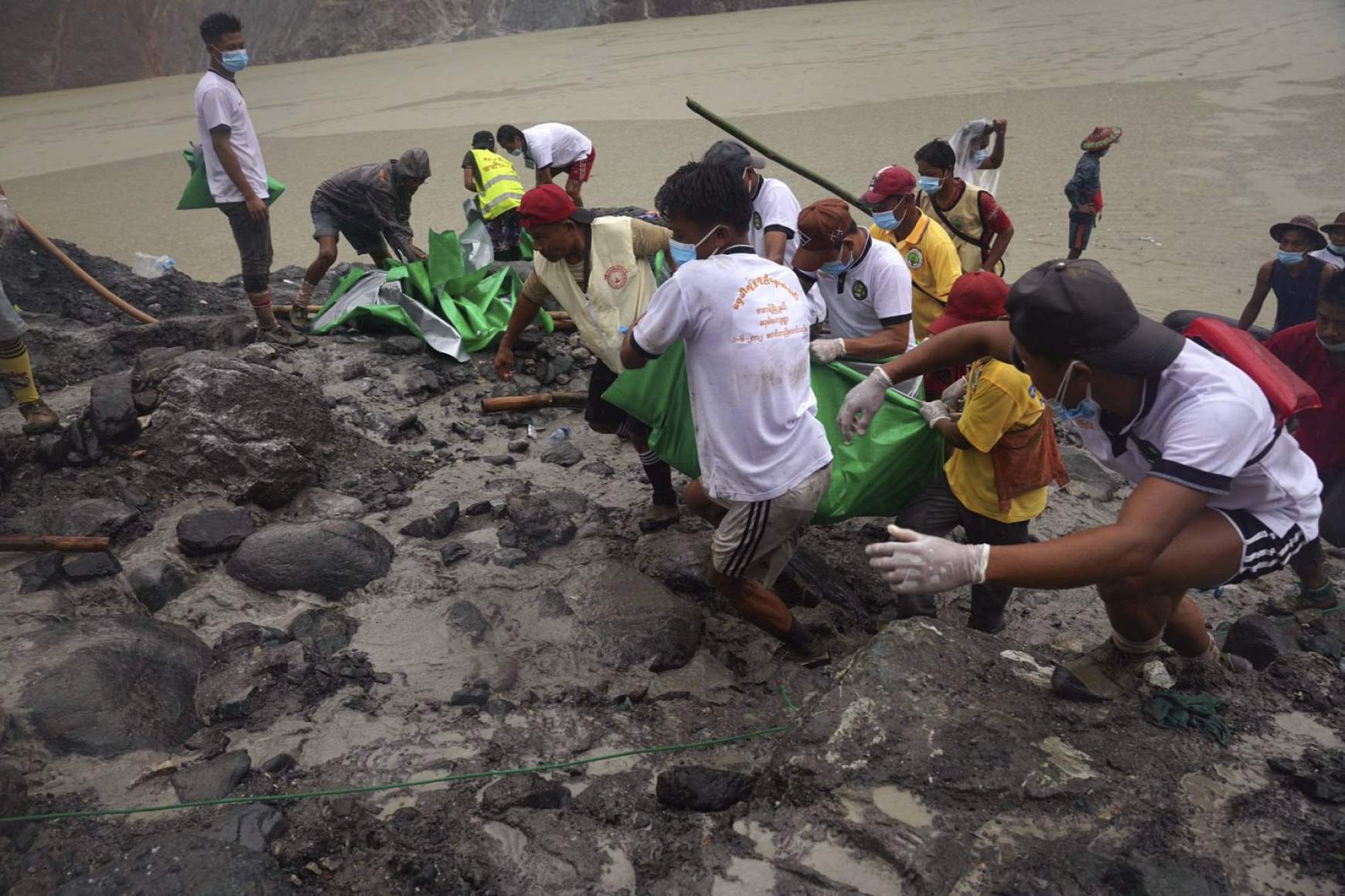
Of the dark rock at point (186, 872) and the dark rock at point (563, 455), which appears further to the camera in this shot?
the dark rock at point (563, 455)

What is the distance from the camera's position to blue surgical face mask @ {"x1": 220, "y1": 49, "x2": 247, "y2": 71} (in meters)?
5.45

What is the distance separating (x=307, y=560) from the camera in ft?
11.4

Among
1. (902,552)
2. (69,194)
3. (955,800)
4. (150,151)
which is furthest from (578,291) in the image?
(150,151)

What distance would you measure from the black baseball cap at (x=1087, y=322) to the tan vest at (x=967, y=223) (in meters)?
3.14

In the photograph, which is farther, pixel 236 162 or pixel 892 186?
pixel 236 162

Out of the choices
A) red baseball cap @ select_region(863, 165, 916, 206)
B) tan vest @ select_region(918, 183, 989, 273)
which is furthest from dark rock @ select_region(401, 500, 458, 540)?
tan vest @ select_region(918, 183, 989, 273)

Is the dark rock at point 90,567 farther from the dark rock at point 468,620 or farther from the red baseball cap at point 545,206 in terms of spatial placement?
the red baseball cap at point 545,206

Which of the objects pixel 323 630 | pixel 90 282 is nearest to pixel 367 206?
pixel 90 282

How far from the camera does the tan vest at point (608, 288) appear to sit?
12.1ft

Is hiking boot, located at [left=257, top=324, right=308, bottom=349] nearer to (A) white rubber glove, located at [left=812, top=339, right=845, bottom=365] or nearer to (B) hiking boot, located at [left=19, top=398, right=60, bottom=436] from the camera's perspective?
(B) hiking boot, located at [left=19, top=398, right=60, bottom=436]

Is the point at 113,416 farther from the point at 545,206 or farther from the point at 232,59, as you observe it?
the point at 232,59

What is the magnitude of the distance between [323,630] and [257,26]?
1216 inches

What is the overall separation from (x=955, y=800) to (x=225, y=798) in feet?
6.10

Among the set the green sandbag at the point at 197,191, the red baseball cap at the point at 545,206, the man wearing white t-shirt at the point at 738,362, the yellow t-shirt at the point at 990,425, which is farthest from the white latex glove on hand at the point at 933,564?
the green sandbag at the point at 197,191
